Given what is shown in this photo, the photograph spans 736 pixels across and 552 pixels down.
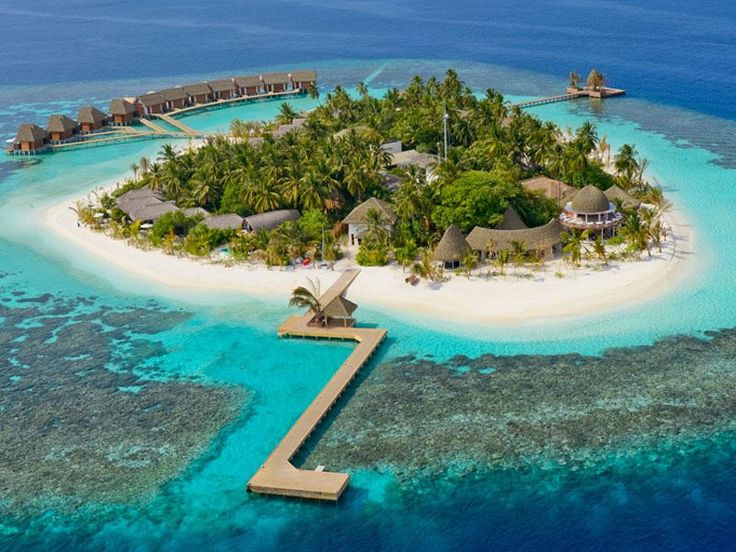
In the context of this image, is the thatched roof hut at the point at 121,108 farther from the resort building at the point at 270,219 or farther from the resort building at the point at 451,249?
the resort building at the point at 451,249

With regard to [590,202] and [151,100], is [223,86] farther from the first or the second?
[590,202]

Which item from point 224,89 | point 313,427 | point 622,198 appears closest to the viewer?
point 313,427

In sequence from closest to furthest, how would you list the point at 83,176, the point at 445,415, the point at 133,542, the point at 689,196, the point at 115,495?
the point at 133,542 < the point at 115,495 < the point at 445,415 < the point at 689,196 < the point at 83,176

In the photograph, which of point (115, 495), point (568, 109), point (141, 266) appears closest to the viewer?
point (115, 495)

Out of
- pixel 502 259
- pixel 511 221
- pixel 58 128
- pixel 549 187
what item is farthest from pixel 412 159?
pixel 58 128

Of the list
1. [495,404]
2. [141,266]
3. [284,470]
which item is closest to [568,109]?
[141,266]

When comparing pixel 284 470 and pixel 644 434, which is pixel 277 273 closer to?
pixel 284 470

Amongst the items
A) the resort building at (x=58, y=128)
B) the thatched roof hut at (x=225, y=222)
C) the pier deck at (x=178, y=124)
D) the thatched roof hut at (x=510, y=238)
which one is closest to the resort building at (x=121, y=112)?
the pier deck at (x=178, y=124)
